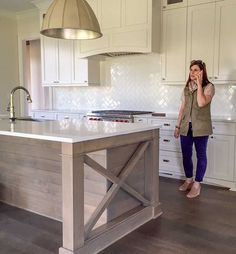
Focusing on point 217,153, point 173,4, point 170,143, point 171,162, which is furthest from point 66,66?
point 217,153

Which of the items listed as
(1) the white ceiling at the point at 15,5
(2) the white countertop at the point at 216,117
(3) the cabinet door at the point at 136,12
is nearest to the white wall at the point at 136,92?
(2) the white countertop at the point at 216,117

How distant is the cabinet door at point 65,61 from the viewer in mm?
5438

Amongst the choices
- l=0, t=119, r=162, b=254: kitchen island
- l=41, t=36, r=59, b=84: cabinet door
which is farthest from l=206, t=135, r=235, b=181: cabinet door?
l=41, t=36, r=59, b=84: cabinet door

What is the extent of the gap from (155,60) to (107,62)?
94 centimetres

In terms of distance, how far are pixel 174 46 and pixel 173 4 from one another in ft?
1.84

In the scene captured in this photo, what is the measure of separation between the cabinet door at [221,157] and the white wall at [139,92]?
599 millimetres

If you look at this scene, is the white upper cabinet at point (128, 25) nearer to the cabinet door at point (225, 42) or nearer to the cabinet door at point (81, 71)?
the cabinet door at point (81, 71)

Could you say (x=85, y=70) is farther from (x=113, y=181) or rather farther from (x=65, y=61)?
(x=113, y=181)

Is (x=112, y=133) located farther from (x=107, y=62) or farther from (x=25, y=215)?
(x=107, y=62)

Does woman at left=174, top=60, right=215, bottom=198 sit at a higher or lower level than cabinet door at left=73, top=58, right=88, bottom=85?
lower

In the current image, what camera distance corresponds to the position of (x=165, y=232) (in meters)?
2.67

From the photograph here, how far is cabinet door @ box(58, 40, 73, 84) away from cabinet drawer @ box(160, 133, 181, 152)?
2.08m

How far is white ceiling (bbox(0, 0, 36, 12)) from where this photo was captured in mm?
5668

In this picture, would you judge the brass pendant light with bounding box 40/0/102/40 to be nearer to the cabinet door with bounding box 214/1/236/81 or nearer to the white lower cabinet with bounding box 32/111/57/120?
the cabinet door with bounding box 214/1/236/81
